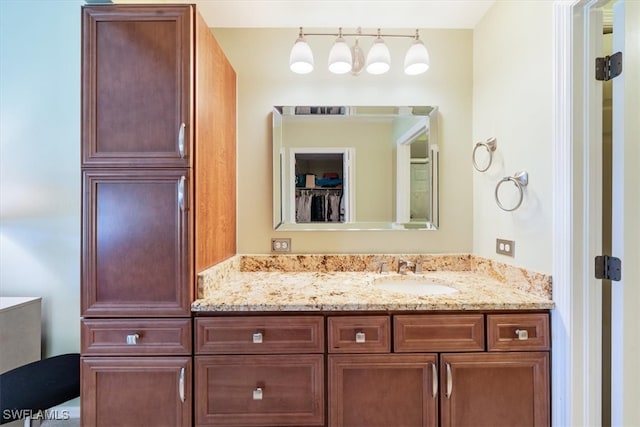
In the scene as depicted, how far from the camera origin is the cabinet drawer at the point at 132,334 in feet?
4.13

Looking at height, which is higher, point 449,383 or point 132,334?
point 132,334

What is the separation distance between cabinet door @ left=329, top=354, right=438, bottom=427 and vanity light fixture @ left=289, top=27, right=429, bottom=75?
155 cm

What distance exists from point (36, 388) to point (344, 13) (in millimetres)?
2520

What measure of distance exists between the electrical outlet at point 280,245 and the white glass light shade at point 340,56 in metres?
Result: 1.11

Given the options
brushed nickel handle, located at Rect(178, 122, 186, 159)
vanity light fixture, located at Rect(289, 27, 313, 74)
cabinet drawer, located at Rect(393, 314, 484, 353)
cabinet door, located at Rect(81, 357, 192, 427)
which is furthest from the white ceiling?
cabinet door, located at Rect(81, 357, 192, 427)

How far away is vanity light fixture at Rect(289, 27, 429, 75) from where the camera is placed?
1.72 m

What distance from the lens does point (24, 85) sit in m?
1.83

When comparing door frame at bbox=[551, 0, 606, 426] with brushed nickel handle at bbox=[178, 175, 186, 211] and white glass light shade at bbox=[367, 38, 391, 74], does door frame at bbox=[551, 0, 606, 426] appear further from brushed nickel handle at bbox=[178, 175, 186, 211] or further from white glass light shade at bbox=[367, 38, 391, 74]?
brushed nickel handle at bbox=[178, 175, 186, 211]

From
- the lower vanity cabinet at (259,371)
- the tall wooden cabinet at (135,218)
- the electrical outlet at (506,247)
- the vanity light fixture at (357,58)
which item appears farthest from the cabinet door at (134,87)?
the electrical outlet at (506,247)

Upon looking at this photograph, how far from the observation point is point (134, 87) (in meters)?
1.26

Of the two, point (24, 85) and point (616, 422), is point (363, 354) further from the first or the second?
point (24, 85)

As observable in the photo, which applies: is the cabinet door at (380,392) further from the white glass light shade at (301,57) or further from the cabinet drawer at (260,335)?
the white glass light shade at (301,57)

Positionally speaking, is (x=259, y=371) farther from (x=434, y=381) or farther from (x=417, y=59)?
(x=417, y=59)

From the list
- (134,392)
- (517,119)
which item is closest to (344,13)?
(517,119)
